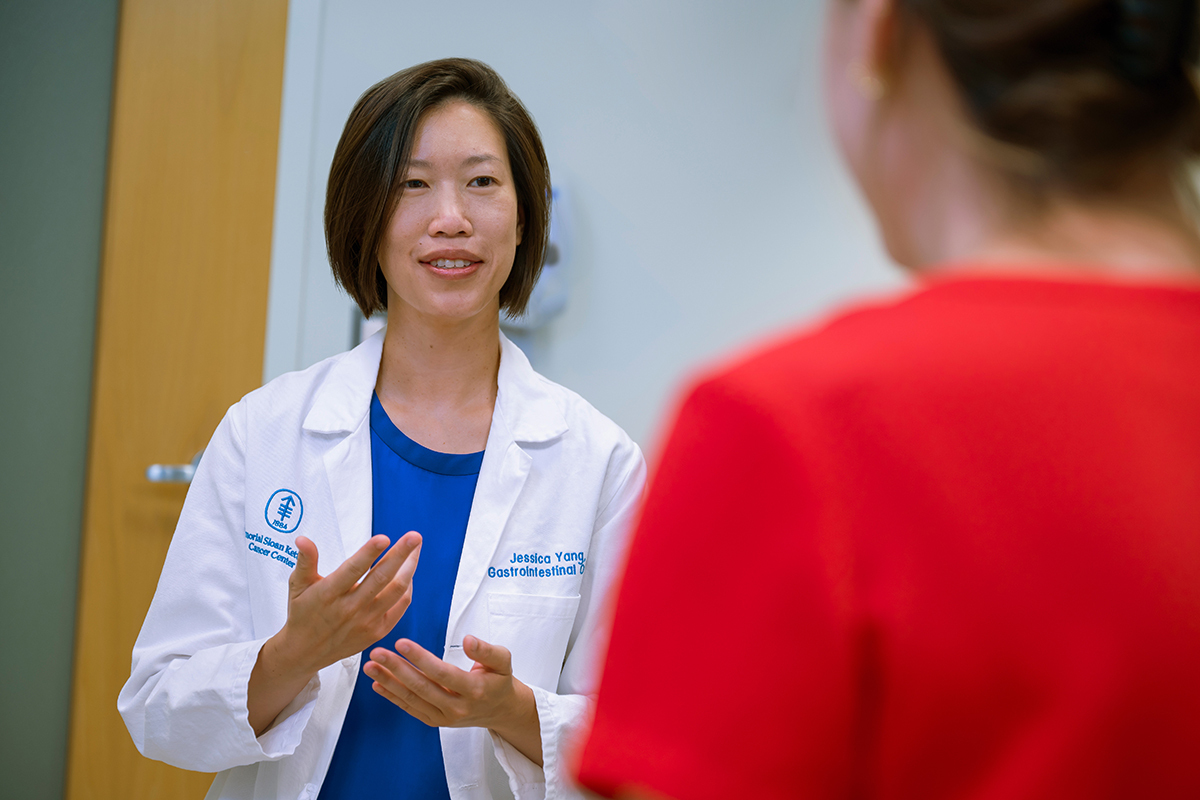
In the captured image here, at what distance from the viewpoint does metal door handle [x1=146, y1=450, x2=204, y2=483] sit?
6.00 ft

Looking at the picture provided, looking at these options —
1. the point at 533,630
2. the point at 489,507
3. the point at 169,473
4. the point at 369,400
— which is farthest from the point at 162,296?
the point at 533,630

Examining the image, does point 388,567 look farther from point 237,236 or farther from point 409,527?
point 237,236

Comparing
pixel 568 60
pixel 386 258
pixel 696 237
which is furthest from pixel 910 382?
pixel 568 60

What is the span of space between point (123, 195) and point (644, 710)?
193cm

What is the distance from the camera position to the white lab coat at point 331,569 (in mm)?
1076

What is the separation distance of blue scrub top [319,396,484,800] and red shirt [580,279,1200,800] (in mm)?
866

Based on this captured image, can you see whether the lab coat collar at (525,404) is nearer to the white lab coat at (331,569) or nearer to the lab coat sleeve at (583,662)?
the white lab coat at (331,569)

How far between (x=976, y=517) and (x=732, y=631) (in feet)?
0.30

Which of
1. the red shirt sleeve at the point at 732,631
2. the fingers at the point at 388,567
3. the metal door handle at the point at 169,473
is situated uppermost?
the red shirt sleeve at the point at 732,631

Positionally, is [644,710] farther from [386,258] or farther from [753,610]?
[386,258]

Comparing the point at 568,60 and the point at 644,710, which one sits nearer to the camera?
the point at 644,710

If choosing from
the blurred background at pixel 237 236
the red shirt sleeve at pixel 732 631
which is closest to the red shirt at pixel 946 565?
the red shirt sleeve at pixel 732 631

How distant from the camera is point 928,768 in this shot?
0.31 m

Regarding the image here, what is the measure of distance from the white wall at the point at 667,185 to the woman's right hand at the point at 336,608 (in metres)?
1.17
